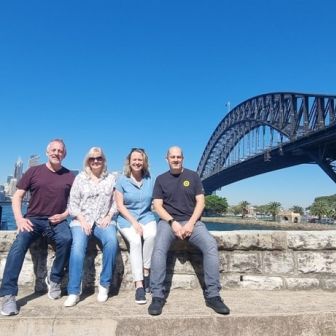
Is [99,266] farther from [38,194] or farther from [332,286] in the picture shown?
[332,286]

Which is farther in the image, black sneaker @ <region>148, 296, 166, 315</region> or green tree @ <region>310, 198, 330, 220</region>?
green tree @ <region>310, 198, 330, 220</region>

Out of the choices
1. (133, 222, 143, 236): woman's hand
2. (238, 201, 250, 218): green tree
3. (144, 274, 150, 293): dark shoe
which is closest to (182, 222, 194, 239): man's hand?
(133, 222, 143, 236): woman's hand

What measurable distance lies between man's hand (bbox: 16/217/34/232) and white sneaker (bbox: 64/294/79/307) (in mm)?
737

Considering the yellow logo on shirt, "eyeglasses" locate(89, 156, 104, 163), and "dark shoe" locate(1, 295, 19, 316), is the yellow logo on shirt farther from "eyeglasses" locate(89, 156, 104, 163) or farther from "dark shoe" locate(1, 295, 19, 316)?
"dark shoe" locate(1, 295, 19, 316)

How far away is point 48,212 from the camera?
359cm

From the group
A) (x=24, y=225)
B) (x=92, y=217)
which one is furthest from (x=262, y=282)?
(x=24, y=225)

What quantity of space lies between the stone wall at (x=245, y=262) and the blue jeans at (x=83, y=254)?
254mm

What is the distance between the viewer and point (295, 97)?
53.9 metres

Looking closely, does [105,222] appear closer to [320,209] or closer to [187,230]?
[187,230]

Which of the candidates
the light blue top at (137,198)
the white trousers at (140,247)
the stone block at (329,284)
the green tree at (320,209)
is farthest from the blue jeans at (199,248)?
the green tree at (320,209)

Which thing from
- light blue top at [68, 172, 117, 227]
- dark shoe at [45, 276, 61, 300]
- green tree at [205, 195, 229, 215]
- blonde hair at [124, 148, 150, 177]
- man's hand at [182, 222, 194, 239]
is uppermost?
green tree at [205, 195, 229, 215]

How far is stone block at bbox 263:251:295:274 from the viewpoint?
12.4 feet

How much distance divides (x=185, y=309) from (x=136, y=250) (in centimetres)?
75

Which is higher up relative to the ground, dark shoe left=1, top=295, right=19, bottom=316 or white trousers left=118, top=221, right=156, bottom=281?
white trousers left=118, top=221, right=156, bottom=281
